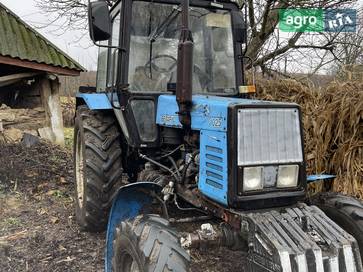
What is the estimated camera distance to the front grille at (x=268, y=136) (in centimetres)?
276

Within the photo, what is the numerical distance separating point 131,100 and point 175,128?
1.64 ft

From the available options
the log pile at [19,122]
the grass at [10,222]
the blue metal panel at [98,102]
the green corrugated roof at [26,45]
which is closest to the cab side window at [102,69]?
the blue metal panel at [98,102]

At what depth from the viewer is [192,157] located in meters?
3.46

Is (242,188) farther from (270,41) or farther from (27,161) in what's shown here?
(270,41)

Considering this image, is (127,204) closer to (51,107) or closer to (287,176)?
(287,176)

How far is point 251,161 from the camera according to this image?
275cm

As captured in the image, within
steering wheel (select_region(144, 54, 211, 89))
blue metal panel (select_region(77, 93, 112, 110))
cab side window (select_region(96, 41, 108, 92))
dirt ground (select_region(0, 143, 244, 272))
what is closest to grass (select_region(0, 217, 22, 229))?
dirt ground (select_region(0, 143, 244, 272))

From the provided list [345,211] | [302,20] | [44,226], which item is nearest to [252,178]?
[345,211]

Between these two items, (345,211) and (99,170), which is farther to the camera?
(99,170)

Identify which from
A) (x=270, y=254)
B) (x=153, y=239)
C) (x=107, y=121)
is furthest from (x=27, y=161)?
(x=270, y=254)

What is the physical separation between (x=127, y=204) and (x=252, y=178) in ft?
3.86

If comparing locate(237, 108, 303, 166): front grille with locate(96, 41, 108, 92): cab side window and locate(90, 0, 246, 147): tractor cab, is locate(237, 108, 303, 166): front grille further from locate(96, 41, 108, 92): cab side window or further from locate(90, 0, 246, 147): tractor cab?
locate(96, 41, 108, 92): cab side window

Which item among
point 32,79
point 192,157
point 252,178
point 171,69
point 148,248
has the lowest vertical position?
point 148,248

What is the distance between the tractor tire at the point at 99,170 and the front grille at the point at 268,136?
190 centimetres
